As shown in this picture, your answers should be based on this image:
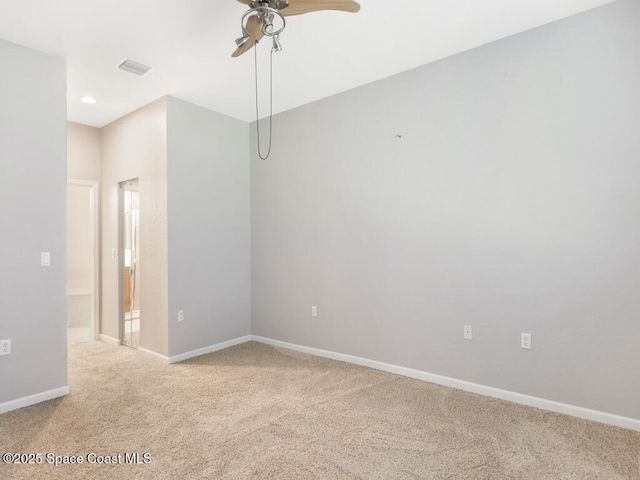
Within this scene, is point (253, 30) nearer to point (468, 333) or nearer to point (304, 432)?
point (304, 432)

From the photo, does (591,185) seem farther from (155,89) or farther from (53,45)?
(53,45)

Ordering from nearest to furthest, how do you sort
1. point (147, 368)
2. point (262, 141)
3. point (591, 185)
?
point (591, 185) < point (147, 368) < point (262, 141)

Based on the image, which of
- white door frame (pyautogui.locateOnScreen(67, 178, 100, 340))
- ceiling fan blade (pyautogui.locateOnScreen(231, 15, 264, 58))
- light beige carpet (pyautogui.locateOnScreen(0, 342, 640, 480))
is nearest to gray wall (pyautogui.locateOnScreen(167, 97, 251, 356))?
light beige carpet (pyautogui.locateOnScreen(0, 342, 640, 480))

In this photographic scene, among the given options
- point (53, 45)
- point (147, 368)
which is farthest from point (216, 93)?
point (147, 368)

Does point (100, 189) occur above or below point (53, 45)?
below

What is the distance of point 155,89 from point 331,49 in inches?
72.9

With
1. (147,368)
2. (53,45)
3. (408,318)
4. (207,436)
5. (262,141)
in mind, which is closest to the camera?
(207,436)

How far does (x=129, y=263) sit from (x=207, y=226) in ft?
3.65

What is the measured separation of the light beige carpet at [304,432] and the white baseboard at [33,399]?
3.1 inches

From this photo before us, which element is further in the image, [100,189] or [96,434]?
[100,189]

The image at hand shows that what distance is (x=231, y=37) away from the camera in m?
2.75

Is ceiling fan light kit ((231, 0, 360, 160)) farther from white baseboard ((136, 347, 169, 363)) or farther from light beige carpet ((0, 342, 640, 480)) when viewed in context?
white baseboard ((136, 347, 169, 363))

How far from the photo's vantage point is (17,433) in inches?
94.2

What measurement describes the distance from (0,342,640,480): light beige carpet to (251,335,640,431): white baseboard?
0.21 ft
